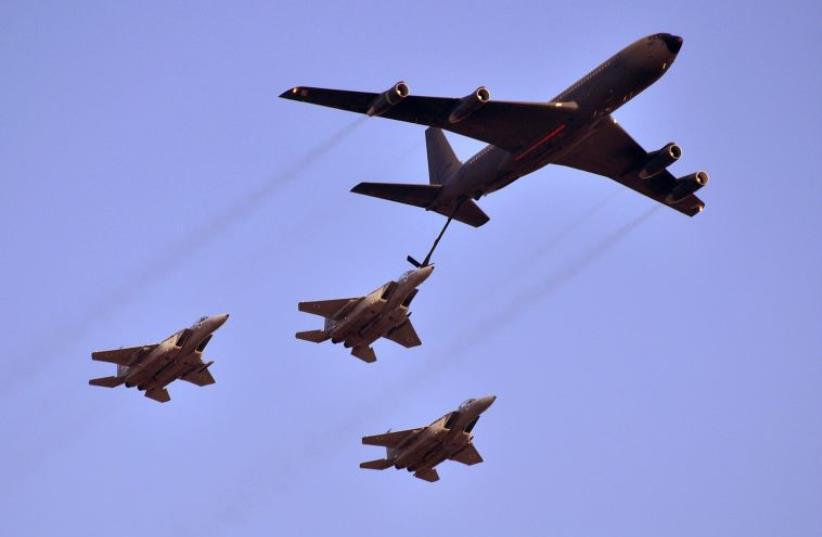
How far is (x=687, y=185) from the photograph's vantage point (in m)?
78.4

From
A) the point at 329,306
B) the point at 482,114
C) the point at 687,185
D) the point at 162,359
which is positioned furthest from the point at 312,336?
the point at 687,185

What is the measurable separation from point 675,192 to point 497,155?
39.0 feet

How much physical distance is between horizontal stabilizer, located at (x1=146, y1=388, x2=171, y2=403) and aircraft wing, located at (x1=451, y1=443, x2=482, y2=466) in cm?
1676

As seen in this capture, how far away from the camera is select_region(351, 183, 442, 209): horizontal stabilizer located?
76500 mm

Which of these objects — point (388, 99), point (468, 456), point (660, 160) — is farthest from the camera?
point (468, 456)

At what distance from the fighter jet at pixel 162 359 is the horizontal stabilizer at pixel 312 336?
4948mm

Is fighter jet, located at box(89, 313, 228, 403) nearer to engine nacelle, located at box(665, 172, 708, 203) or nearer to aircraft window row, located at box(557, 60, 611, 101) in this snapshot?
aircraft window row, located at box(557, 60, 611, 101)

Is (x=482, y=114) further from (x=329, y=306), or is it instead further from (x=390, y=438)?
(x=390, y=438)

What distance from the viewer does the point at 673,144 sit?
76375 mm

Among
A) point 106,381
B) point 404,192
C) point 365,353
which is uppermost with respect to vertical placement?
point 404,192

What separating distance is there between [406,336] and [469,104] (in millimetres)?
18933

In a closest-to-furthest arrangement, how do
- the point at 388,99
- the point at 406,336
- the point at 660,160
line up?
the point at 388,99 → the point at 660,160 → the point at 406,336

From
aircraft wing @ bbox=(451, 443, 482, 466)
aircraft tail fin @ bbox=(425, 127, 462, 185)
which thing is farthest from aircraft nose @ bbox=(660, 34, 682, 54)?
aircraft wing @ bbox=(451, 443, 482, 466)

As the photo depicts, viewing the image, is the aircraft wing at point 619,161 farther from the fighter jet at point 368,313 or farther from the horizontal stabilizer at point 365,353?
the horizontal stabilizer at point 365,353
